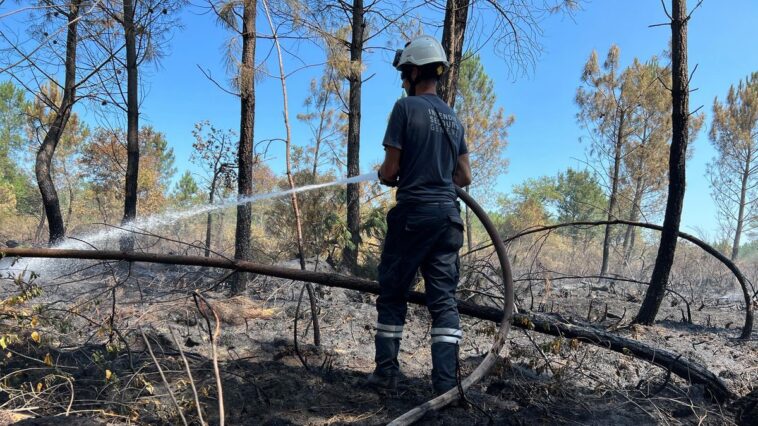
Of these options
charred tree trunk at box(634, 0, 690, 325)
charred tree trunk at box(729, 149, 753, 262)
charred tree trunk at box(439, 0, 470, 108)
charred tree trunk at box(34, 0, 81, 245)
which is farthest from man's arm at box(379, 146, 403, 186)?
charred tree trunk at box(729, 149, 753, 262)

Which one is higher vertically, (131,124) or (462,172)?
(131,124)

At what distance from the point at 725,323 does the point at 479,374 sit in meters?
5.42

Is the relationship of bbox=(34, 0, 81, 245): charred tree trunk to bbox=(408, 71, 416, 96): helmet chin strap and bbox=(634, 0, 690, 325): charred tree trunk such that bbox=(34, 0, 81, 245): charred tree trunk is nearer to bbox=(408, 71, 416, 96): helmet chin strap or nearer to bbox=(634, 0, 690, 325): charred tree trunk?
bbox=(408, 71, 416, 96): helmet chin strap

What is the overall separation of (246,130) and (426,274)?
499 centimetres

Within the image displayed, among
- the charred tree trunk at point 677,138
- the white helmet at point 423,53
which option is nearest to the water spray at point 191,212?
the white helmet at point 423,53

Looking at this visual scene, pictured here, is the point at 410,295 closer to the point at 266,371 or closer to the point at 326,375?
the point at 326,375

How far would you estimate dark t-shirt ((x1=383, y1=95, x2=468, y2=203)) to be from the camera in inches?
105

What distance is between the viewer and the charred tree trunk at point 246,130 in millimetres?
6703

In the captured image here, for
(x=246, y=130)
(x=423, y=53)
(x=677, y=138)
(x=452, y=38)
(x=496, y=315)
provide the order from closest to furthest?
(x=423, y=53)
(x=496, y=315)
(x=677, y=138)
(x=452, y=38)
(x=246, y=130)

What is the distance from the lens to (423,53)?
2754mm

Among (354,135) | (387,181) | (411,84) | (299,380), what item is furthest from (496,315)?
(354,135)

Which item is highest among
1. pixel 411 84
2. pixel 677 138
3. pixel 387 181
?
pixel 677 138

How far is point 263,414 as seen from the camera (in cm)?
252

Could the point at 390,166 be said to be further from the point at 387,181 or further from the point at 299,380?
the point at 299,380
